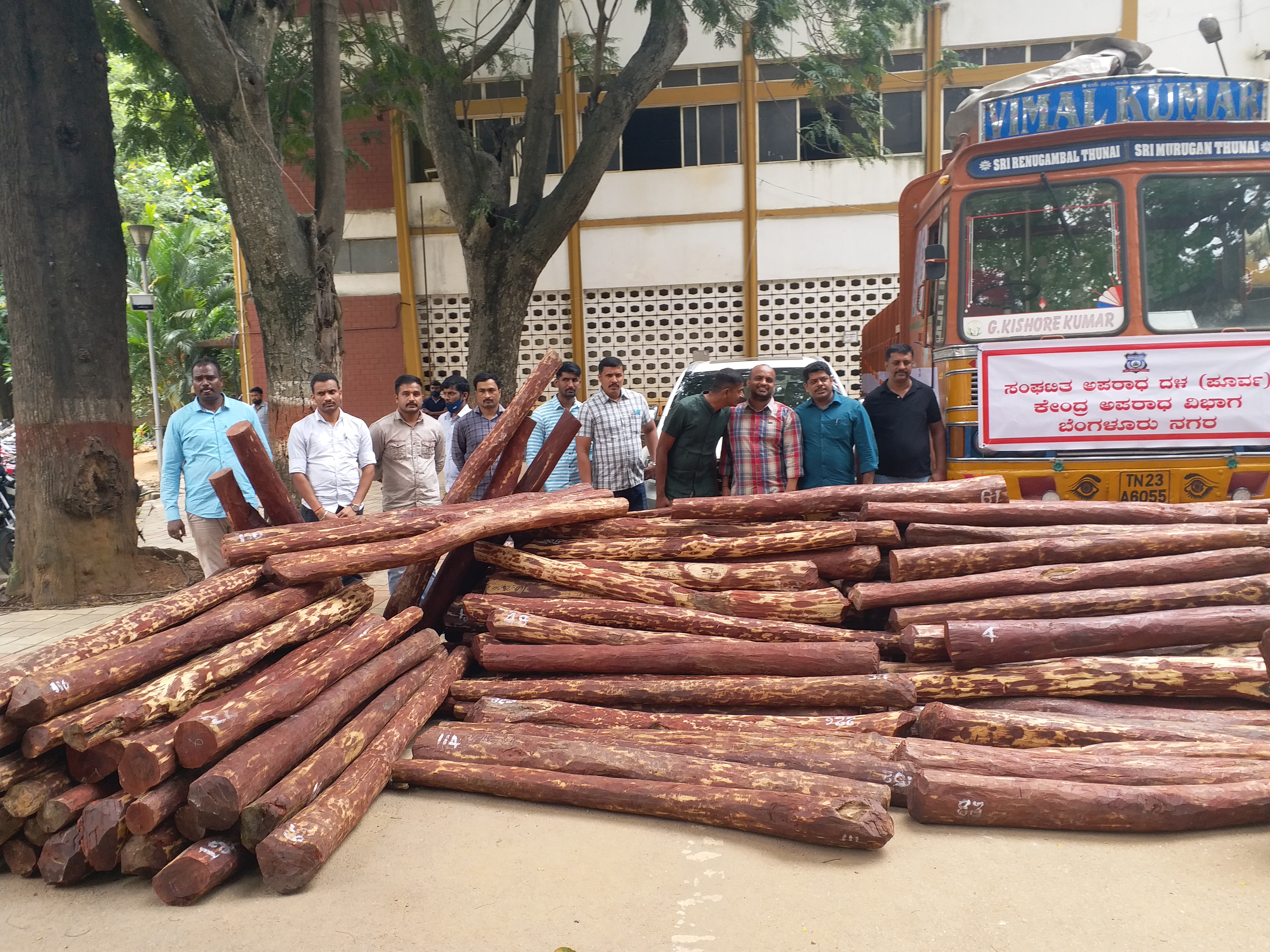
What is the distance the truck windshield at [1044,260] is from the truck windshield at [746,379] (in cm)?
219

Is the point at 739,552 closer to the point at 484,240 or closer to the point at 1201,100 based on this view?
the point at 1201,100

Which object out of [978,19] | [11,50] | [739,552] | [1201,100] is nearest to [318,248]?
[11,50]

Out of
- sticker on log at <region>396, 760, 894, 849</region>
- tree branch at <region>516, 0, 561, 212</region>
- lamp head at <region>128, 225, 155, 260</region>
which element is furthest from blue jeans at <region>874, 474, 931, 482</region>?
lamp head at <region>128, 225, 155, 260</region>

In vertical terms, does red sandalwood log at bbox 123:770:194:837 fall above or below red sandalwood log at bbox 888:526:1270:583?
below

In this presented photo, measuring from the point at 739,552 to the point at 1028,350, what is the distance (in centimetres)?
257

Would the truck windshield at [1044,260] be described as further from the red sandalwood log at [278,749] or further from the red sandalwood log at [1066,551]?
the red sandalwood log at [278,749]

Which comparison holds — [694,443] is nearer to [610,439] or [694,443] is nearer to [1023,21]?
[610,439]

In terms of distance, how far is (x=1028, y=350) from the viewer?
582 centimetres

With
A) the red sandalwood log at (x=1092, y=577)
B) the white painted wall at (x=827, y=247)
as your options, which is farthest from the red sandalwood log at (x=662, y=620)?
the white painted wall at (x=827, y=247)

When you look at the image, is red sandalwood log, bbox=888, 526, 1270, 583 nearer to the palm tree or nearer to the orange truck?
the orange truck

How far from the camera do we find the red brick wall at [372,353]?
16094 mm

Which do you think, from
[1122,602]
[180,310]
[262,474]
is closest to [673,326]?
[262,474]

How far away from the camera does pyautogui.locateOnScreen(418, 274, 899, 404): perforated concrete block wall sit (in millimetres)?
15562

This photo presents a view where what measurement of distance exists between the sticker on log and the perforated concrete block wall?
39.0ft
